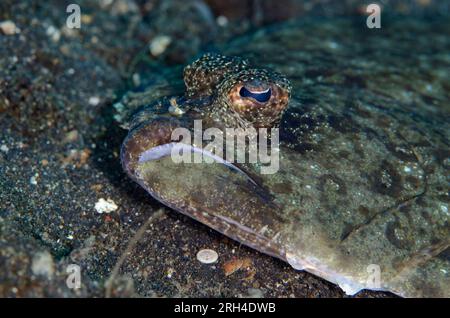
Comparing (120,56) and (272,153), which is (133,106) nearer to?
(272,153)

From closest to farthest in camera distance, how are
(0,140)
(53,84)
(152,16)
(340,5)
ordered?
(0,140) → (53,84) → (152,16) → (340,5)

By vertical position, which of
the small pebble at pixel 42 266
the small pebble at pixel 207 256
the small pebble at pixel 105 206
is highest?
the small pebble at pixel 42 266

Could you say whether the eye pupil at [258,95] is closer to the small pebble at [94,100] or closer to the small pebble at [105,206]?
the small pebble at [105,206]

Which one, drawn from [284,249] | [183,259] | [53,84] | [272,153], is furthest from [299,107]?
[53,84]

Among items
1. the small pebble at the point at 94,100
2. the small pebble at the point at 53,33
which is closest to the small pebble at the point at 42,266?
the small pebble at the point at 94,100

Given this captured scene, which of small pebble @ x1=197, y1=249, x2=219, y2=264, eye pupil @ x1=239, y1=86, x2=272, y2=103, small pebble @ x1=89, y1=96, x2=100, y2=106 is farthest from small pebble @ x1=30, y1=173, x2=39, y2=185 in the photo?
eye pupil @ x1=239, y1=86, x2=272, y2=103

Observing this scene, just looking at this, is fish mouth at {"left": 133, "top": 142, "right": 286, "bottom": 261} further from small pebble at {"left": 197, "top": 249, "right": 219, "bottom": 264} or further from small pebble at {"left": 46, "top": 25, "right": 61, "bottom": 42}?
small pebble at {"left": 46, "top": 25, "right": 61, "bottom": 42}
